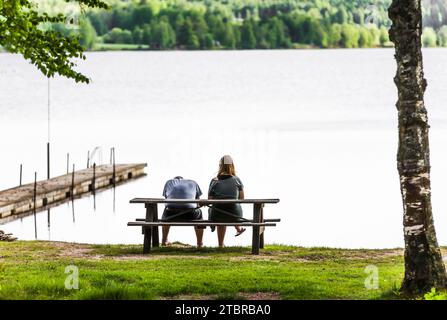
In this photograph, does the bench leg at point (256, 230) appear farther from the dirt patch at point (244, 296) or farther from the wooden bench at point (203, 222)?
the dirt patch at point (244, 296)

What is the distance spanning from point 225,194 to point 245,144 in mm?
41481

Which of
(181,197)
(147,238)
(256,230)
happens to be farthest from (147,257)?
(256,230)

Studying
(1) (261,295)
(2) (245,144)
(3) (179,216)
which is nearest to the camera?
(1) (261,295)

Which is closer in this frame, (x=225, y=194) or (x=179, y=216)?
(x=225, y=194)

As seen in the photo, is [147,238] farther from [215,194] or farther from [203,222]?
[215,194]

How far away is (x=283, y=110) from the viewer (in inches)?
3558

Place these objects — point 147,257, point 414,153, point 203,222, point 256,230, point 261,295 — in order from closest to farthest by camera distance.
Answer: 1. point 414,153
2. point 261,295
3. point 147,257
4. point 256,230
5. point 203,222

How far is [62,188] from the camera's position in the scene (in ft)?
122

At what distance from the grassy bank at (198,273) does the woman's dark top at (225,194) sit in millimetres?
602

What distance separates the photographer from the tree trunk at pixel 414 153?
41.0 ft

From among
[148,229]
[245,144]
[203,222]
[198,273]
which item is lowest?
[198,273]

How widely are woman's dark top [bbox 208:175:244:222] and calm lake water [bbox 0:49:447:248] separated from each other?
8186mm

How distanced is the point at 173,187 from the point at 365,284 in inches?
232

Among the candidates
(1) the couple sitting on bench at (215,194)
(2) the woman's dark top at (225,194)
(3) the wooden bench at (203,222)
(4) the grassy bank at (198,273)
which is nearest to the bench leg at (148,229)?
(3) the wooden bench at (203,222)
